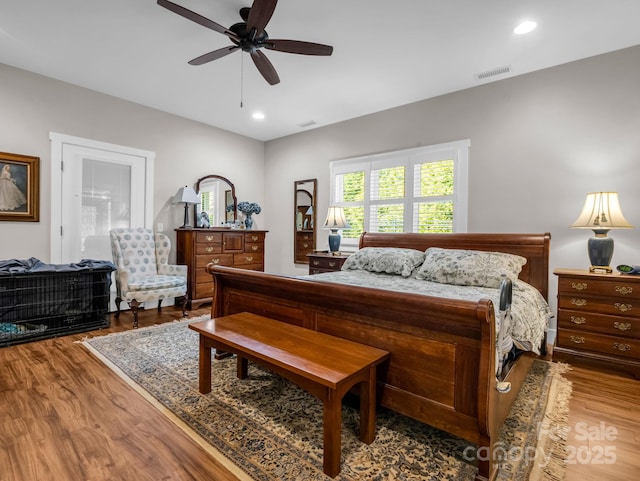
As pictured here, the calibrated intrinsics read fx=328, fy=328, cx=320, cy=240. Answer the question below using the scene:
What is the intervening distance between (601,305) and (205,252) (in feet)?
14.6

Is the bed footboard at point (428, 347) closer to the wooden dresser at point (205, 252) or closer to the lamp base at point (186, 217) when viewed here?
the wooden dresser at point (205, 252)

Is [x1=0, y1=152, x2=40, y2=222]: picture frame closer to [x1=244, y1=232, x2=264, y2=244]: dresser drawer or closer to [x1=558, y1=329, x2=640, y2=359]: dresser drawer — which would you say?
[x1=244, y1=232, x2=264, y2=244]: dresser drawer

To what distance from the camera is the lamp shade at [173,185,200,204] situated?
474 centimetres

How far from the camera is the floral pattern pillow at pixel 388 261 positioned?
130 inches

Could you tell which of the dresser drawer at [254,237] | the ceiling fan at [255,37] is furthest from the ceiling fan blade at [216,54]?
the dresser drawer at [254,237]

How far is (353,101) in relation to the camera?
4.27 meters

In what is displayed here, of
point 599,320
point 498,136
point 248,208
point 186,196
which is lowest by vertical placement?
point 599,320

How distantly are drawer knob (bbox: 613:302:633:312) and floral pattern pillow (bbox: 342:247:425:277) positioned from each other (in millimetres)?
1570

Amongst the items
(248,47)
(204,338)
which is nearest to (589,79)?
(248,47)

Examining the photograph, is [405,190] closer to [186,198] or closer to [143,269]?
[186,198]

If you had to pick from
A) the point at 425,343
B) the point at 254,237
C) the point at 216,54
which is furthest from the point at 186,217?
the point at 425,343

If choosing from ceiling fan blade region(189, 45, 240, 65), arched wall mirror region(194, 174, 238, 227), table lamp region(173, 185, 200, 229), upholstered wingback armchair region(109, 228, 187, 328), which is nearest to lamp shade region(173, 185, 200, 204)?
table lamp region(173, 185, 200, 229)

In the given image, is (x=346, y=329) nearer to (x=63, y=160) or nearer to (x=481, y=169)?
(x=481, y=169)

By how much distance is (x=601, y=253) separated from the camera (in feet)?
9.18
